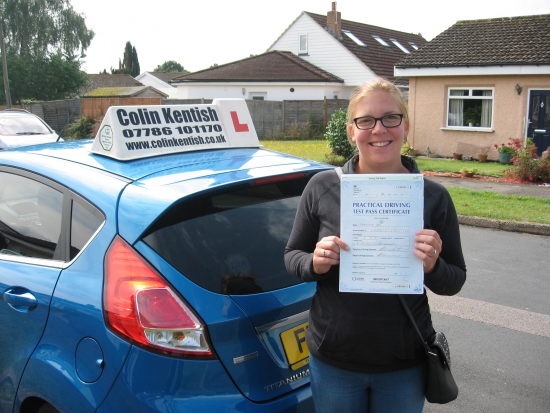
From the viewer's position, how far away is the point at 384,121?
7.03 feet

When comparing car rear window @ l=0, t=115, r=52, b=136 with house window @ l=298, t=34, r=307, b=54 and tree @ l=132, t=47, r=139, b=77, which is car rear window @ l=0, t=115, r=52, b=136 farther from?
tree @ l=132, t=47, r=139, b=77

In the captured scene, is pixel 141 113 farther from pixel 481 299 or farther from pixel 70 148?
pixel 481 299

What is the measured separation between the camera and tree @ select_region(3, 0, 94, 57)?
173ft

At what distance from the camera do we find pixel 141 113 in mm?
3178

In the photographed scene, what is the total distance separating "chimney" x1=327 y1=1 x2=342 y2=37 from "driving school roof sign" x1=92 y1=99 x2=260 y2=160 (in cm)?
3481

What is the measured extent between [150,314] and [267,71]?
36.2 metres

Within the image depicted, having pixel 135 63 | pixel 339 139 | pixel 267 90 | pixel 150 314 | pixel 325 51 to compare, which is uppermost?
pixel 135 63

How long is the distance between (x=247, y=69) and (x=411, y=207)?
37667mm

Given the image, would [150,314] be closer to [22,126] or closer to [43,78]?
[22,126]

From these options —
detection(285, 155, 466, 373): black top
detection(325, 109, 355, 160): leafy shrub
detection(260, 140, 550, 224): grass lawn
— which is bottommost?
detection(260, 140, 550, 224): grass lawn

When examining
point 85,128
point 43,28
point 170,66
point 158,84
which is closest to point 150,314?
point 85,128

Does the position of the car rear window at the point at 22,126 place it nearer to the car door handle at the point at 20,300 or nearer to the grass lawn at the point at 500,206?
the grass lawn at the point at 500,206

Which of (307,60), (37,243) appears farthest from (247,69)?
(37,243)

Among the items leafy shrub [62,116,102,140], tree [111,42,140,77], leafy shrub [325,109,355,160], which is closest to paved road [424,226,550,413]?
leafy shrub [325,109,355,160]
